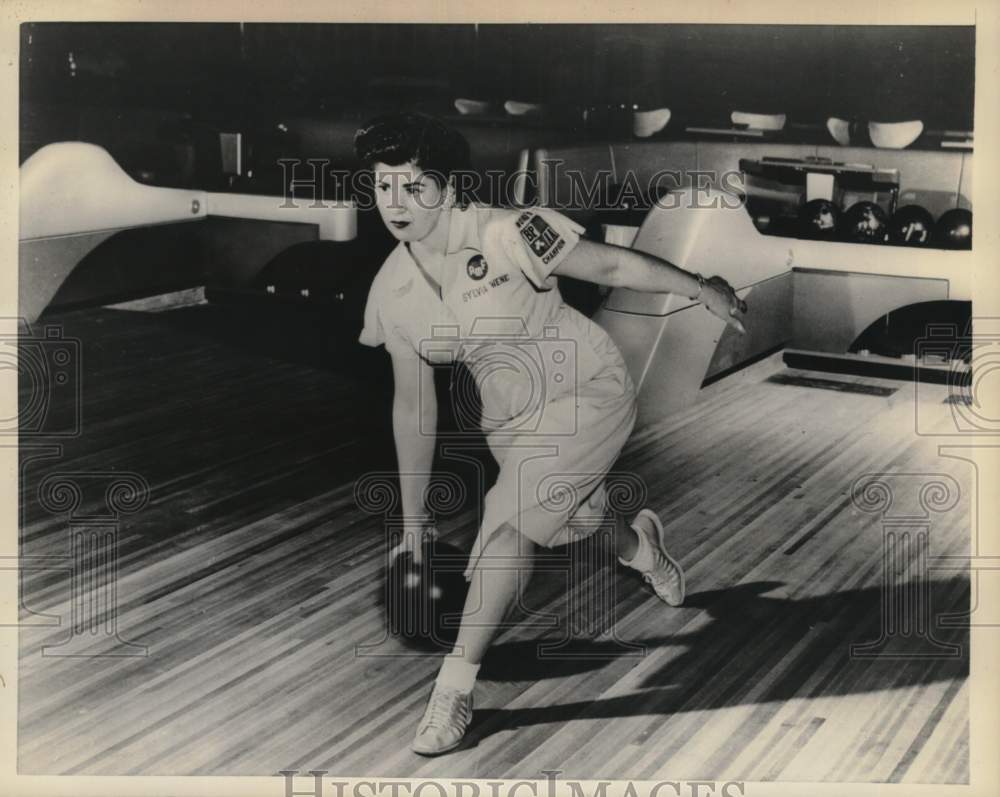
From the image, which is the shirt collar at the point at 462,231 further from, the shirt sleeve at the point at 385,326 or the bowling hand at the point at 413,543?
the bowling hand at the point at 413,543

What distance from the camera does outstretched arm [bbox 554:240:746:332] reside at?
2506 millimetres

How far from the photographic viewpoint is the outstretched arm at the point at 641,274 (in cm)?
251

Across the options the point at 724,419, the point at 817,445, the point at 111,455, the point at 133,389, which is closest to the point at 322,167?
the point at 133,389

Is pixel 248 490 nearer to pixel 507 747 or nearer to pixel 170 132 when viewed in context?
pixel 507 747

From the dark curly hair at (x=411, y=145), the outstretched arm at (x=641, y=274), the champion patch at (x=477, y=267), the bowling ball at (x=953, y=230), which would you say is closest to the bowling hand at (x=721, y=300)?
the outstretched arm at (x=641, y=274)

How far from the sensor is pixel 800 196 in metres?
5.18

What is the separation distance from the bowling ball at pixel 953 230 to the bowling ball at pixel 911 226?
42mm

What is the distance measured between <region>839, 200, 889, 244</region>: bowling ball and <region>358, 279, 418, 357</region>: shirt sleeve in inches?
113

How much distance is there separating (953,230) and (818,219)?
1.77ft

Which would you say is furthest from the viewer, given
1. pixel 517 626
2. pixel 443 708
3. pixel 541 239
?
pixel 517 626

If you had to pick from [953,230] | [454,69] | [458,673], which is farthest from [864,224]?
[458,673]

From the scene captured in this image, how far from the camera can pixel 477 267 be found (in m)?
2.57

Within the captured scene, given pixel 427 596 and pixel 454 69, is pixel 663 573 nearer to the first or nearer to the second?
pixel 427 596

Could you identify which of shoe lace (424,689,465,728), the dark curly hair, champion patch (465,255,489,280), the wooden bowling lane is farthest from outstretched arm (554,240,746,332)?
shoe lace (424,689,465,728)
